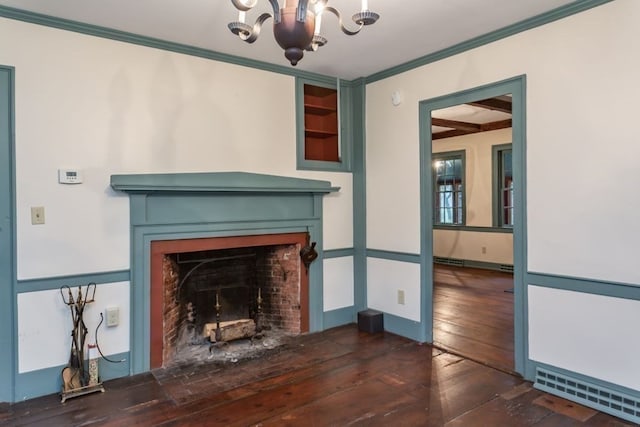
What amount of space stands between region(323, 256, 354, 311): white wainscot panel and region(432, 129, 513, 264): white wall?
13.5ft

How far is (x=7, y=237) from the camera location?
263 centimetres

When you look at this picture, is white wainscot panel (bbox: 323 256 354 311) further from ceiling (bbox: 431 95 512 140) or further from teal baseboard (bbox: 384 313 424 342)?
ceiling (bbox: 431 95 512 140)

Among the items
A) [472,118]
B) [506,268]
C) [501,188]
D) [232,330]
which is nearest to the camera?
[232,330]

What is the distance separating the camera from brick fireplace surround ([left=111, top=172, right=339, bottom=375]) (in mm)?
3043

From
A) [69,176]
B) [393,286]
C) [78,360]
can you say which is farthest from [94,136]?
[393,286]

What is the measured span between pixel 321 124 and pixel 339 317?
2000 mm

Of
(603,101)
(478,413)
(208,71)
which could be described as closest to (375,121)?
(208,71)

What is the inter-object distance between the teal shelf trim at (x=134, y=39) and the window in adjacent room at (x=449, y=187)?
16.4 feet

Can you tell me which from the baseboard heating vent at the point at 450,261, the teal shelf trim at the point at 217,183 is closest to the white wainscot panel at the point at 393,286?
the teal shelf trim at the point at 217,183

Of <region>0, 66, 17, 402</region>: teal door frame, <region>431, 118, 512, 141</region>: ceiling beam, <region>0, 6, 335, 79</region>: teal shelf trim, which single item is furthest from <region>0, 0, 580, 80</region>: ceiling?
<region>431, 118, 512, 141</region>: ceiling beam

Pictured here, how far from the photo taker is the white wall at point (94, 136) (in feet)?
8.80

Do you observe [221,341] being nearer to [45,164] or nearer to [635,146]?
[45,164]

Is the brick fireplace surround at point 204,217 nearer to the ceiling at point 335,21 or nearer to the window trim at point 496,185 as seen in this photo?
the ceiling at point 335,21

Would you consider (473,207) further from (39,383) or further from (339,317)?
(39,383)
